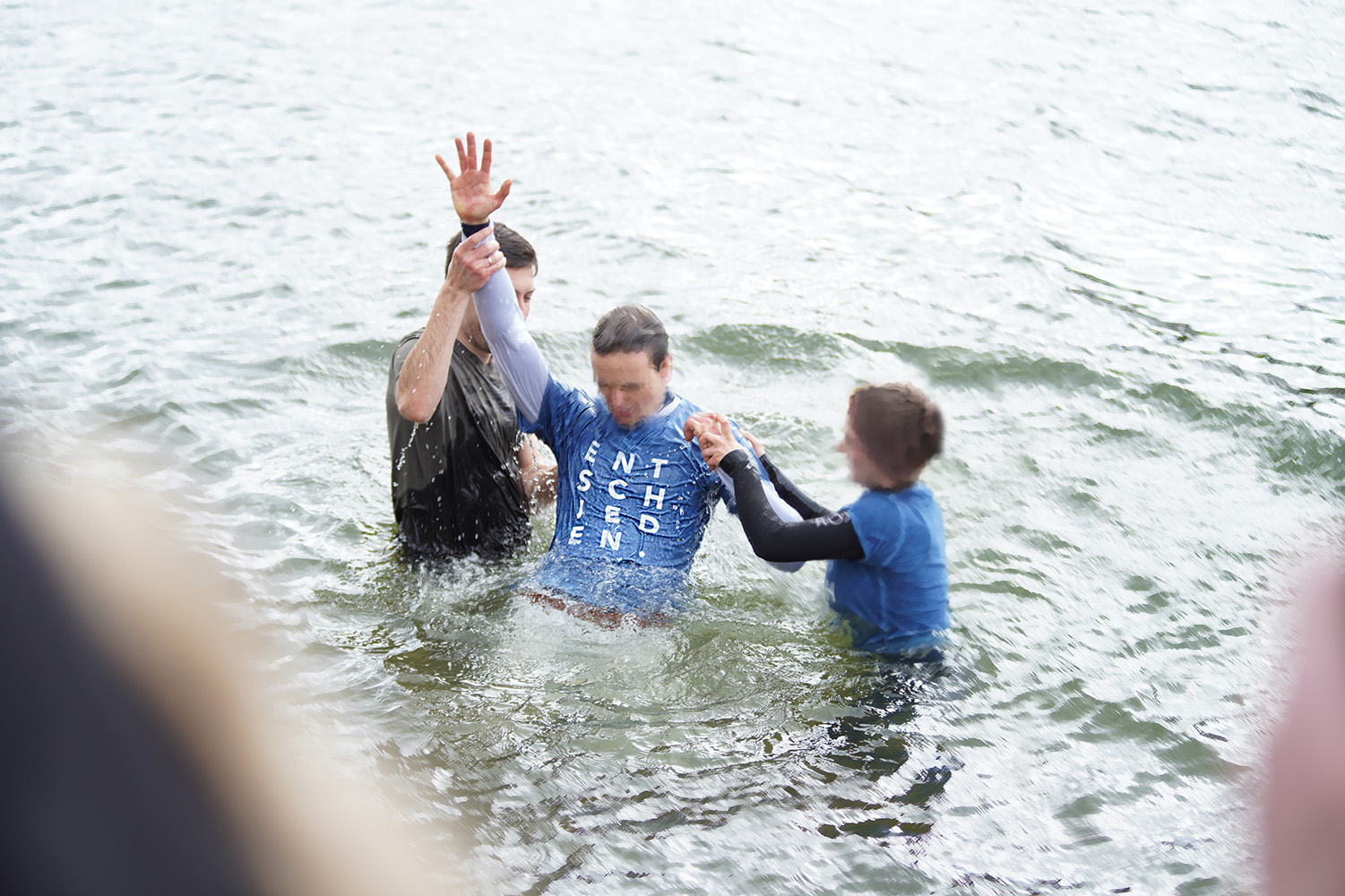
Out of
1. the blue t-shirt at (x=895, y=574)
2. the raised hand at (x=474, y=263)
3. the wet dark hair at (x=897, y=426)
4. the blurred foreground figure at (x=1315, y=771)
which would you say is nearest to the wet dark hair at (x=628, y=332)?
the raised hand at (x=474, y=263)

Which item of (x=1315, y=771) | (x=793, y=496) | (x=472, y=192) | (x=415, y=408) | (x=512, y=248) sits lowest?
(x=793, y=496)

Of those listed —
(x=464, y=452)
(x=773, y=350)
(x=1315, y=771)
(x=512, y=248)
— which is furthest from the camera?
(x=773, y=350)

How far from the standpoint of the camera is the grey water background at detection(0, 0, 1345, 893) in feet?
14.6

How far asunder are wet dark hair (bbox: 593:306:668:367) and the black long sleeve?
63 cm

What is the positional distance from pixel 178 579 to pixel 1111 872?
3.96m

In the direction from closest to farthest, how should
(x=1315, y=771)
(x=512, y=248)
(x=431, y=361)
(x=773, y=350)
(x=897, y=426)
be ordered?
(x=1315, y=771), (x=897, y=426), (x=431, y=361), (x=512, y=248), (x=773, y=350)

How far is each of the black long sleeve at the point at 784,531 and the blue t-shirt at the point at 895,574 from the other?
60 mm

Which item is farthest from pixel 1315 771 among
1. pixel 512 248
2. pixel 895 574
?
pixel 512 248

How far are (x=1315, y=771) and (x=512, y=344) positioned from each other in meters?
3.95

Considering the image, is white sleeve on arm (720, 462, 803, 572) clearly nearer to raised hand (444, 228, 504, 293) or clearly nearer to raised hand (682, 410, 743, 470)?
raised hand (682, 410, 743, 470)

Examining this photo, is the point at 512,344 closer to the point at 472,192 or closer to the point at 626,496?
the point at 472,192

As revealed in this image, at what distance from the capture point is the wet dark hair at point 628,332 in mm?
4754

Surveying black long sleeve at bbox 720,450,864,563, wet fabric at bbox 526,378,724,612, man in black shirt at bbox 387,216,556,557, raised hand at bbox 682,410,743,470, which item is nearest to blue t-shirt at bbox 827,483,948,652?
black long sleeve at bbox 720,450,864,563

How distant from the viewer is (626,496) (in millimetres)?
5141
